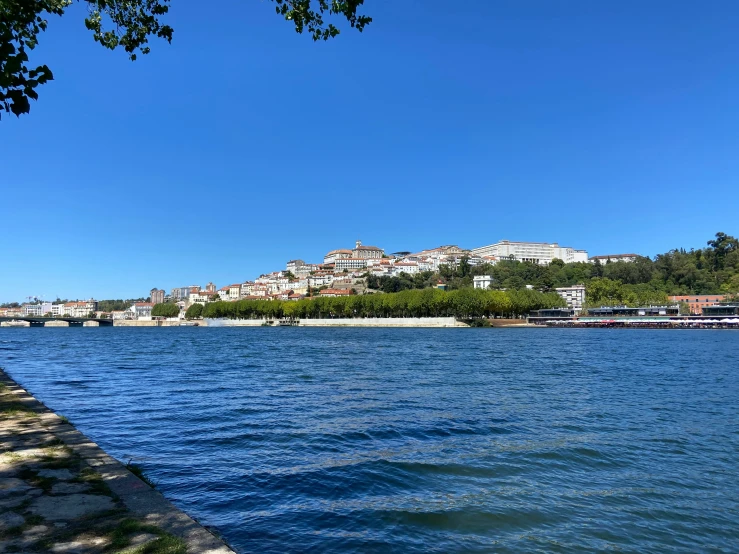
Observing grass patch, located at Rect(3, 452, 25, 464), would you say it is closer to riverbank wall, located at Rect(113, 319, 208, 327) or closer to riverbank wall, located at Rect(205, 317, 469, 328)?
riverbank wall, located at Rect(205, 317, 469, 328)

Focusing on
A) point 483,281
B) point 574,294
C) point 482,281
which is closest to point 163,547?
point 483,281

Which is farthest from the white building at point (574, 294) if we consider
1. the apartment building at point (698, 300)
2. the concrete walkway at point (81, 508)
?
the concrete walkway at point (81, 508)

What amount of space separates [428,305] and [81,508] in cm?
10895

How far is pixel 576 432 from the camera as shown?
39.1 feet

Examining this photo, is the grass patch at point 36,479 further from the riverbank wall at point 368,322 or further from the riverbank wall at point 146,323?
the riverbank wall at point 146,323

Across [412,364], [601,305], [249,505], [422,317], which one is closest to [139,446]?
[249,505]

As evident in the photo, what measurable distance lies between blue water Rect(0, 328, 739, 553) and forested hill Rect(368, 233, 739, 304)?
124 meters

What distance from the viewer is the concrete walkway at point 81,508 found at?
402 cm

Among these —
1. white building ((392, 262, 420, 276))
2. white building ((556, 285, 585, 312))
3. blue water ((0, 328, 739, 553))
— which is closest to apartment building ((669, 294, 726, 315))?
white building ((556, 285, 585, 312))

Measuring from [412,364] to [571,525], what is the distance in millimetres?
23833

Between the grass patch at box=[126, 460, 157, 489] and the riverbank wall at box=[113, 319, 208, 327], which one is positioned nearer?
the grass patch at box=[126, 460, 157, 489]

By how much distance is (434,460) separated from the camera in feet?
30.9

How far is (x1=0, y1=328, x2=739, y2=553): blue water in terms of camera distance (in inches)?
252

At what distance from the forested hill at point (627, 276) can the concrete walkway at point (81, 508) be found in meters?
138
